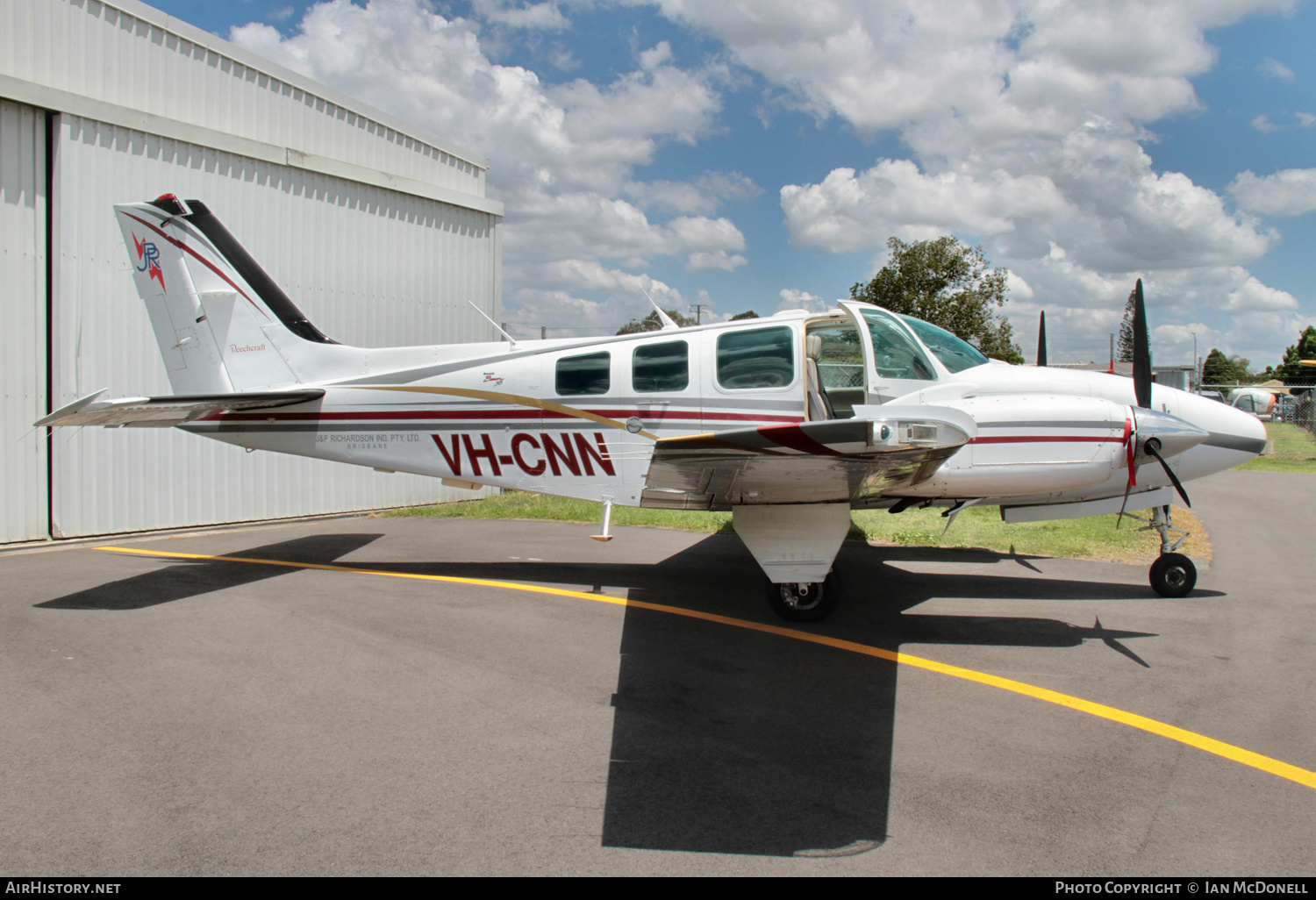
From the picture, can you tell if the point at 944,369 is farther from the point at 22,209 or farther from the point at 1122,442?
the point at 22,209

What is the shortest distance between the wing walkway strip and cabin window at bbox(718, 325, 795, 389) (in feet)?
6.98

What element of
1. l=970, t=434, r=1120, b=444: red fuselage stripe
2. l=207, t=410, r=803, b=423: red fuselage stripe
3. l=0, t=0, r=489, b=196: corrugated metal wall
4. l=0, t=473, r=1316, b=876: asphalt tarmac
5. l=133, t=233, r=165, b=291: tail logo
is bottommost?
l=0, t=473, r=1316, b=876: asphalt tarmac

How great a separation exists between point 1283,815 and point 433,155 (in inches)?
589

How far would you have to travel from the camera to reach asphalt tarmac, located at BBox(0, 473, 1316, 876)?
2.97 meters

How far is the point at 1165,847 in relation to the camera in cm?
296

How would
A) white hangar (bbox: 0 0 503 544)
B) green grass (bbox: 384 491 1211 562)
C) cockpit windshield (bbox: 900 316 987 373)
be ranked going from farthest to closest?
white hangar (bbox: 0 0 503 544), green grass (bbox: 384 491 1211 562), cockpit windshield (bbox: 900 316 987 373)

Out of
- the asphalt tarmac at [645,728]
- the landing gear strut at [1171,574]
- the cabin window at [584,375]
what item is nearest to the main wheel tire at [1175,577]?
the landing gear strut at [1171,574]

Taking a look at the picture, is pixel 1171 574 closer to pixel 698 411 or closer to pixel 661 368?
pixel 698 411

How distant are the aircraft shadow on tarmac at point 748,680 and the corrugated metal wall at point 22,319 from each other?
10.3ft

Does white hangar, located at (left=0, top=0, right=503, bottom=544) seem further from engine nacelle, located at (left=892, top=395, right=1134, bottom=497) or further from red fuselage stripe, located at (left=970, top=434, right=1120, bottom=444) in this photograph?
red fuselage stripe, located at (left=970, top=434, right=1120, bottom=444)

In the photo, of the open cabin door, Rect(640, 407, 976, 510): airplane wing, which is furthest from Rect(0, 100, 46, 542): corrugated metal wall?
the open cabin door

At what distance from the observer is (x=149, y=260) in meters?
8.20

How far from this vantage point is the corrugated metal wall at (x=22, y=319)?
9234 mm

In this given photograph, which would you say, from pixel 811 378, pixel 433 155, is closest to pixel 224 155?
pixel 433 155
